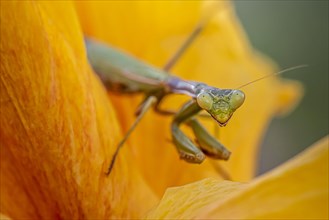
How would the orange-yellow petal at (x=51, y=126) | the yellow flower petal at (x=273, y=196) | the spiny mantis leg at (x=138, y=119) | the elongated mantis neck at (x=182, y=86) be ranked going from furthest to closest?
the elongated mantis neck at (x=182, y=86), the spiny mantis leg at (x=138, y=119), the orange-yellow petal at (x=51, y=126), the yellow flower petal at (x=273, y=196)

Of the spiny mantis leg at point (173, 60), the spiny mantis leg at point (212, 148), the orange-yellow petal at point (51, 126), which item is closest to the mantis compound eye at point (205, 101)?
the spiny mantis leg at point (212, 148)

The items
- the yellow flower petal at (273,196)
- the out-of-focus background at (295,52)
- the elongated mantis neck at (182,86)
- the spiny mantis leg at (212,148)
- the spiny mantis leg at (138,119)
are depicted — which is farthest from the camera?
the out-of-focus background at (295,52)

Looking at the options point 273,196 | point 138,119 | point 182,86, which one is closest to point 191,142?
point 138,119

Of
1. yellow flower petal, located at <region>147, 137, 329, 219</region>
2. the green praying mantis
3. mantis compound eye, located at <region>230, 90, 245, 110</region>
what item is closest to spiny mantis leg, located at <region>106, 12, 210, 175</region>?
the green praying mantis

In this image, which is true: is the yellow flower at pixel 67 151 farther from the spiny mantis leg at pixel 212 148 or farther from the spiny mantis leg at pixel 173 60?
the spiny mantis leg at pixel 173 60

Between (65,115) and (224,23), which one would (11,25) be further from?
(224,23)

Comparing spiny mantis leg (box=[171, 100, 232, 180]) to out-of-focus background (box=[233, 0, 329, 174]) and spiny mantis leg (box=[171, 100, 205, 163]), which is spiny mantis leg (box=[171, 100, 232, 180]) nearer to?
spiny mantis leg (box=[171, 100, 205, 163])

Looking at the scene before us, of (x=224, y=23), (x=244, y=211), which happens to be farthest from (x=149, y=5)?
(x=244, y=211)
